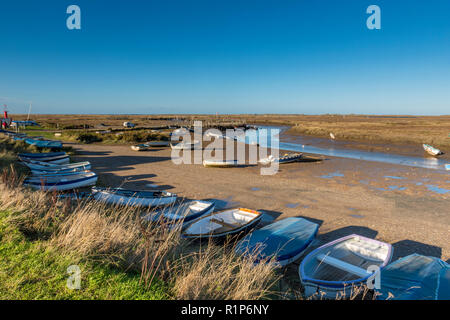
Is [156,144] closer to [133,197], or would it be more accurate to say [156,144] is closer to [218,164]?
[218,164]

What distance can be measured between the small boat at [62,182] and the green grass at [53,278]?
9.89m

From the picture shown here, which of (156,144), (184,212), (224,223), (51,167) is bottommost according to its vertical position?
(224,223)

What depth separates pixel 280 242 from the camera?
347 inches

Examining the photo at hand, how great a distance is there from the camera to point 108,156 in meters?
29.8

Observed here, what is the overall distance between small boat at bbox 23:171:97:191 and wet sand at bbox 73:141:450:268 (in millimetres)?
2359

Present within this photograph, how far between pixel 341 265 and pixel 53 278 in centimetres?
712

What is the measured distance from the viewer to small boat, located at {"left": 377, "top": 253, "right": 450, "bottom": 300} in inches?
240

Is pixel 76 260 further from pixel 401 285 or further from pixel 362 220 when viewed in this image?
pixel 362 220

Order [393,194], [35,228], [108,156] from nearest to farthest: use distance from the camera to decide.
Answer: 1. [35,228]
2. [393,194]
3. [108,156]

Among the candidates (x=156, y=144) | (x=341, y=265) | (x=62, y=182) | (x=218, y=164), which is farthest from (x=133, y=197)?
(x=156, y=144)
